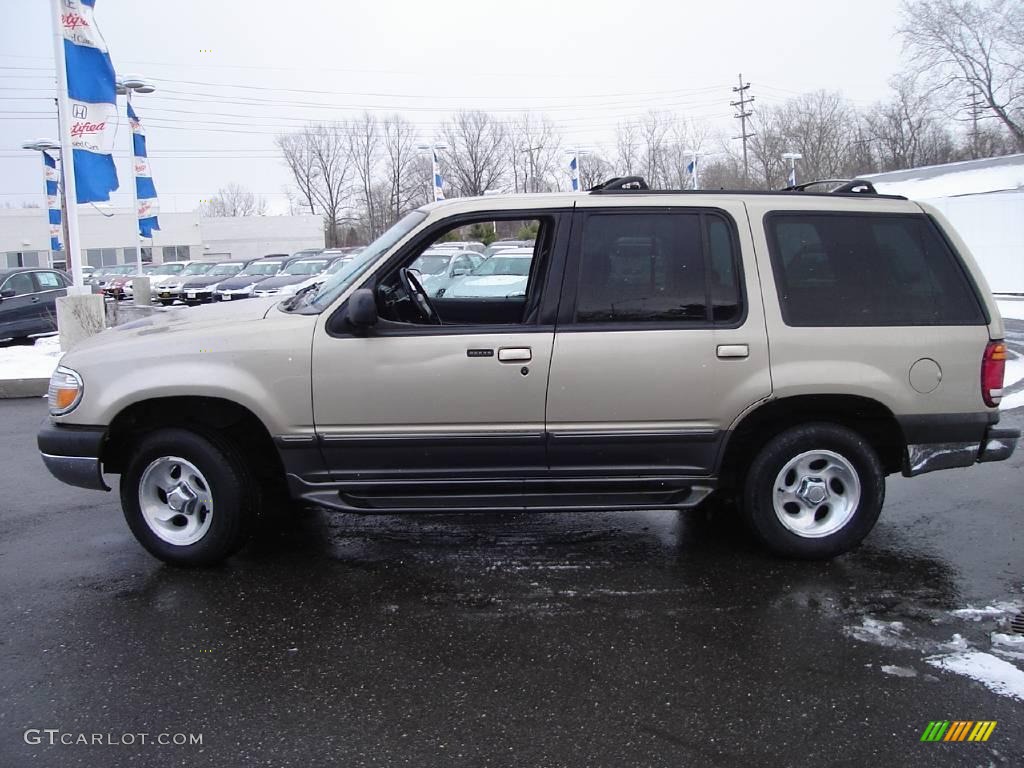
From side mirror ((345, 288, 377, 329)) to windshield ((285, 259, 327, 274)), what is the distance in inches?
939

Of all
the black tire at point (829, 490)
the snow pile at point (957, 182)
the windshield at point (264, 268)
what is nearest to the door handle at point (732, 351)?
the black tire at point (829, 490)

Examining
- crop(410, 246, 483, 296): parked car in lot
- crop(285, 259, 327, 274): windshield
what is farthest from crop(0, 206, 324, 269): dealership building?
crop(410, 246, 483, 296): parked car in lot

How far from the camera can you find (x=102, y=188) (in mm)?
12602

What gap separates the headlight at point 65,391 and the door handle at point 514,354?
2.24 m

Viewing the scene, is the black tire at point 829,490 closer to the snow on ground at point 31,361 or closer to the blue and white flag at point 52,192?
the snow on ground at point 31,361

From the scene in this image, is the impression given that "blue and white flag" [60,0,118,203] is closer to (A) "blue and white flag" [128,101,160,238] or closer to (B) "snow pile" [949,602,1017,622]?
(A) "blue and white flag" [128,101,160,238]

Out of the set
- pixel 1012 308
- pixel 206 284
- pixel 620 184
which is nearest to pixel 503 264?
pixel 620 184

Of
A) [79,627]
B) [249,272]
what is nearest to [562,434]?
[79,627]

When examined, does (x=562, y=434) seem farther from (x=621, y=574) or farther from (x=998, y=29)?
(x=998, y=29)

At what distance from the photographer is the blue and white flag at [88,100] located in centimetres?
1193

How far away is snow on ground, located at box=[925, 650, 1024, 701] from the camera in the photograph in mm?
3377

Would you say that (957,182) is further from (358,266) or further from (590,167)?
(358,266)

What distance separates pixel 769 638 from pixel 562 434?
4.63 feet

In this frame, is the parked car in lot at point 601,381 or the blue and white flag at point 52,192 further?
the blue and white flag at point 52,192
